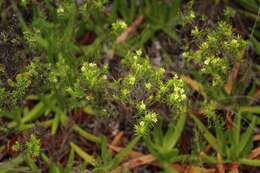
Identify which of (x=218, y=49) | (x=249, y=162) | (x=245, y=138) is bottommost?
(x=249, y=162)

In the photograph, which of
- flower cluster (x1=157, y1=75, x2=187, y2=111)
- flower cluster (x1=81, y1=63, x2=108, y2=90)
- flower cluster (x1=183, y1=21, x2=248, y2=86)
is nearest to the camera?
flower cluster (x1=157, y1=75, x2=187, y2=111)

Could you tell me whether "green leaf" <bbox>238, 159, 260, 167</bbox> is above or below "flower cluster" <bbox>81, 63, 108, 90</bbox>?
below

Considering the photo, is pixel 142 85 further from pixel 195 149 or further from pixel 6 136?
pixel 6 136

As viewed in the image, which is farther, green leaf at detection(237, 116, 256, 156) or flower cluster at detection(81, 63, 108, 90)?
green leaf at detection(237, 116, 256, 156)

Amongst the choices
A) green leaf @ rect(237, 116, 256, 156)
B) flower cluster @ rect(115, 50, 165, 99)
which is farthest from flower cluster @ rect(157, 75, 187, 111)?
green leaf @ rect(237, 116, 256, 156)

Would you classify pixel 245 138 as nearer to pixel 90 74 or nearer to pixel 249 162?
pixel 249 162

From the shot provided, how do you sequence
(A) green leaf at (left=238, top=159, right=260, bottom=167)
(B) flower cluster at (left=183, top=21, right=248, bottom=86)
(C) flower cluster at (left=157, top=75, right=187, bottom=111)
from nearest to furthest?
(C) flower cluster at (left=157, top=75, right=187, bottom=111) < (B) flower cluster at (left=183, top=21, right=248, bottom=86) < (A) green leaf at (left=238, top=159, right=260, bottom=167)

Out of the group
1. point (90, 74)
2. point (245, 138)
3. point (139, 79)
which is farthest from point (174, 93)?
point (245, 138)

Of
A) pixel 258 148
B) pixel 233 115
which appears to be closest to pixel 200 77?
pixel 233 115

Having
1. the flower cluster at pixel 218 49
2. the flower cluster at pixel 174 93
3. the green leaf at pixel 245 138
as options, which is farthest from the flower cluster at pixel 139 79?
the green leaf at pixel 245 138

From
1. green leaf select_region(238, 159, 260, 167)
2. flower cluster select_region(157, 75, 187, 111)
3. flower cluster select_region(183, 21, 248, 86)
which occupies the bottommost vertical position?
green leaf select_region(238, 159, 260, 167)

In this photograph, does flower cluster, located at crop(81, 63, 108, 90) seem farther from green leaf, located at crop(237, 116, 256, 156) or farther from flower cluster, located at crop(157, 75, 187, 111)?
green leaf, located at crop(237, 116, 256, 156)
